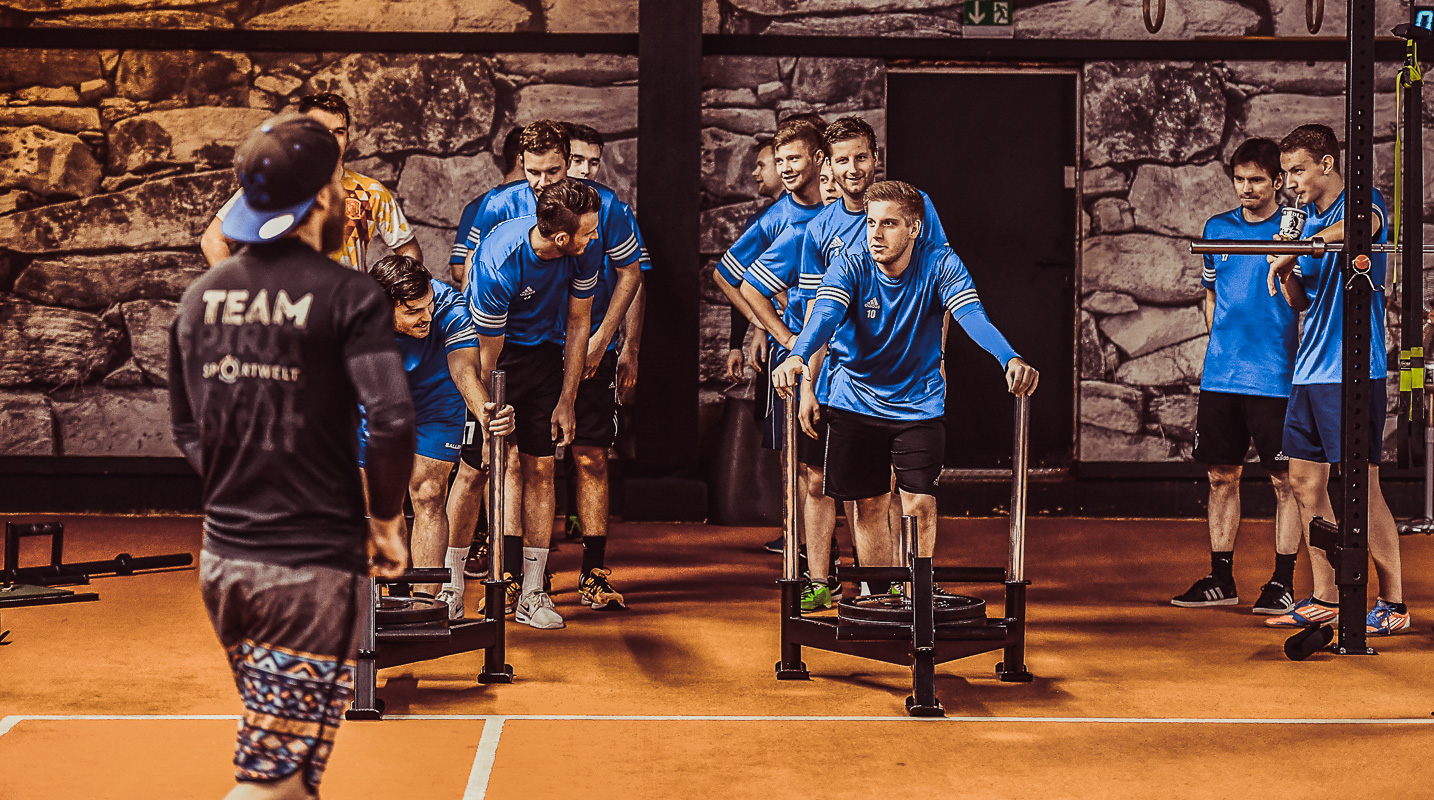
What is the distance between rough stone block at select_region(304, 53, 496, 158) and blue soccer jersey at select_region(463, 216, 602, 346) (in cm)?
324

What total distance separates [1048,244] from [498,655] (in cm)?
565

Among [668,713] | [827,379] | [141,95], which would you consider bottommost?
[668,713]

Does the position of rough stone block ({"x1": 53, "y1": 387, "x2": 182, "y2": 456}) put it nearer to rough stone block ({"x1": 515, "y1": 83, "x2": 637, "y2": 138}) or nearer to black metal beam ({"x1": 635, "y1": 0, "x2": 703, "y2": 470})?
rough stone block ({"x1": 515, "y1": 83, "x2": 637, "y2": 138})

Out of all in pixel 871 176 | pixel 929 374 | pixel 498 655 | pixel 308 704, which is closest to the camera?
pixel 308 704

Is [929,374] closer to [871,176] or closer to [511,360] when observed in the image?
[871,176]

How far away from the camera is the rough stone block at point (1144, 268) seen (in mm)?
9234

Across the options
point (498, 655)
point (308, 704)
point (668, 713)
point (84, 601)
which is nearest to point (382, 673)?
point (498, 655)

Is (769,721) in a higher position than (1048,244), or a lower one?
lower

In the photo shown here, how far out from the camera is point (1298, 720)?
4.40m

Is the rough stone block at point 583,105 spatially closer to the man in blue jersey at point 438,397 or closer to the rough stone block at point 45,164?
the rough stone block at point 45,164

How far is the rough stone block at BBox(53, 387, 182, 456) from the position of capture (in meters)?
9.09

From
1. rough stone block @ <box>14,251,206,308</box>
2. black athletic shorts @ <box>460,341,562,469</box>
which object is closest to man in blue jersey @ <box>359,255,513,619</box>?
black athletic shorts @ <box>460,341,562,469</box>

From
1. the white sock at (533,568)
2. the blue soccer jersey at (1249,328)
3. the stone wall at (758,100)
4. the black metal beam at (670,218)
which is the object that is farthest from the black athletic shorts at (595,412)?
the stone wall at (758,100)


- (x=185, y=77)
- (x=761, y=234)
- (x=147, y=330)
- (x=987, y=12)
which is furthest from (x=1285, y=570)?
(x=185, y=77)
